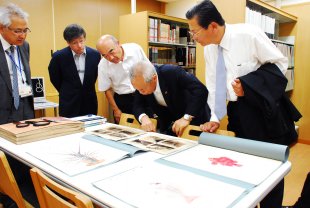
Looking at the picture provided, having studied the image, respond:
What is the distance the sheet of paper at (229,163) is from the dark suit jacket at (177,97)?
0.52 metres

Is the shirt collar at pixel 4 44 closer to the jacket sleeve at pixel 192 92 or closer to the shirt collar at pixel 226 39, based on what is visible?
the jacket sleeve at pixel 192 92

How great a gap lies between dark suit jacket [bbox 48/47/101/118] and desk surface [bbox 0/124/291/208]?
131 cm

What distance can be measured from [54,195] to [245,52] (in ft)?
3.84

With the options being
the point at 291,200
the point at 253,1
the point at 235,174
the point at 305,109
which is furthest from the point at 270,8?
the point at 235,174

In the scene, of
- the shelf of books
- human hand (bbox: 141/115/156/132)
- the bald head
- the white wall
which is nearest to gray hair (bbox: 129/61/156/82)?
human hand (bbox: 141/115/156/132)

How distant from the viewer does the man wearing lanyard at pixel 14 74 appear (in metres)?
1.76

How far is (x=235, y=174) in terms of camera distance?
1.00 m

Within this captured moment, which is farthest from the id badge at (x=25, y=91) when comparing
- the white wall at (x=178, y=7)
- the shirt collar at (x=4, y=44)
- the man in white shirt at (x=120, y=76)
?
the white wall at (x=178, y=7)

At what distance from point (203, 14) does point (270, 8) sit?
230 centimetres

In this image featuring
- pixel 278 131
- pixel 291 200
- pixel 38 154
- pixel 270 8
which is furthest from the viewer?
pixel 270 8

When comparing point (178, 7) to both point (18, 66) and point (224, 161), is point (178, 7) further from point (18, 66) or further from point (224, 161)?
point (224, 161)

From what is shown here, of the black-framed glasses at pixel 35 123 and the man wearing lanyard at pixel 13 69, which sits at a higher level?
the man wearing lanyard at pixel 13 69

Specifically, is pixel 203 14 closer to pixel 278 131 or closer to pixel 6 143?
pixel 278 131

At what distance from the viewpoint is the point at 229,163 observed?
3.66ft
